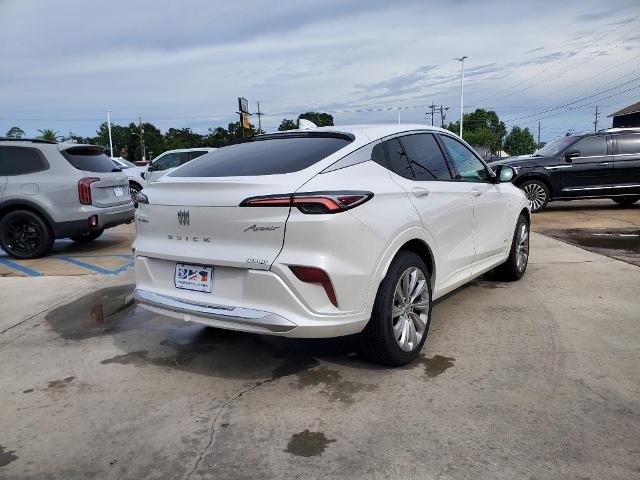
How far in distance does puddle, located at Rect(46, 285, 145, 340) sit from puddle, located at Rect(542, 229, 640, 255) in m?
6.30

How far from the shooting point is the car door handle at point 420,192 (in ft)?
12.4

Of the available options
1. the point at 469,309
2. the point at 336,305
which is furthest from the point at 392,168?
the point at 469,309

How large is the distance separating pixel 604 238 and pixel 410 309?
6.24m

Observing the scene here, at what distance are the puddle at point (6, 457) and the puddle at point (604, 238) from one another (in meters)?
7.35

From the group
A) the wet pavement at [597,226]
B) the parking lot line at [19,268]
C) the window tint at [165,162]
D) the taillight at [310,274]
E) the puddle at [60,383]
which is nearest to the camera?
the taillight at [310,274]

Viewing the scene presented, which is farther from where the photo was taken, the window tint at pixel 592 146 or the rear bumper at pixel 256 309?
the window tint at pixel 592 146

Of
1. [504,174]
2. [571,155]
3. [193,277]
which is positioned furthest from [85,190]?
[571,155]

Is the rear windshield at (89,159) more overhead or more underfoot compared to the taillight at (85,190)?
more overhead

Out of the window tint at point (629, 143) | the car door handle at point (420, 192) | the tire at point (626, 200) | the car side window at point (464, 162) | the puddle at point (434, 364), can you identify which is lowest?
the puddle at point (434, 364)

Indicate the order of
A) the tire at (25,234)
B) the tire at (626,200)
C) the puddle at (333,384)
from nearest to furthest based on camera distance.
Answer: the puddle at (333,384), the tire at (25,234), the tire at (626,200)

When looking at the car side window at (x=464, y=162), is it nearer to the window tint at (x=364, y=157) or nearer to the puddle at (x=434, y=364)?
the window tint at (x=364, y=157)

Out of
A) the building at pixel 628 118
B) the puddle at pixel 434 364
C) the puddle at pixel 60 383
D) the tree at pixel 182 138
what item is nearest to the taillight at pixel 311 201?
the puddle at pixel 434 364

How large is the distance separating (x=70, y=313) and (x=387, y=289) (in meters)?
3.39

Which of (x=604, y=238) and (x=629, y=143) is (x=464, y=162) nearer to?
(x=604, y=238)
